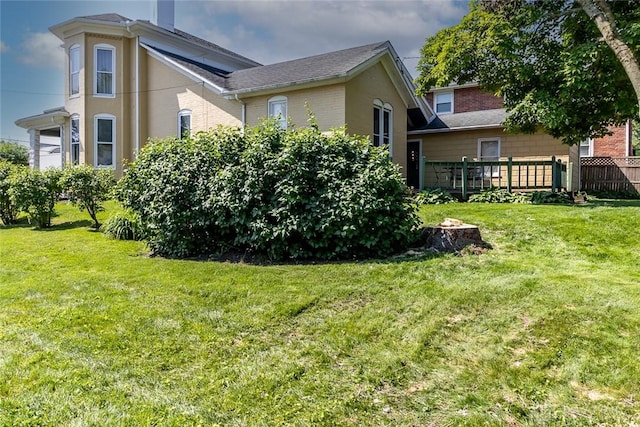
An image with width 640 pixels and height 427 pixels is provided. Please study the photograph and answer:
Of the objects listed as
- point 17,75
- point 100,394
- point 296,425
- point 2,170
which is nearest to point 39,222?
point 2,170

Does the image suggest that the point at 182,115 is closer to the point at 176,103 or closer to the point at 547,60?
the point at 176,103

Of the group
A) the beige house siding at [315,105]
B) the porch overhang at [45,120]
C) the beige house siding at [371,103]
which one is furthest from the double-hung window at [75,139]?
the beige house siding at [371,103]

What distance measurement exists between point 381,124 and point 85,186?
938 centimetres

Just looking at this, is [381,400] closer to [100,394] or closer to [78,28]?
[100,394]

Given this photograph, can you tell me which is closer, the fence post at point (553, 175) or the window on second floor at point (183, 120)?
the fence post at point (553, 175)

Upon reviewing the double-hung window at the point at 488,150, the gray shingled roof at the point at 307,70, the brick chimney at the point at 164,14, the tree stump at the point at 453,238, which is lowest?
the tree stump at the point at 453,238

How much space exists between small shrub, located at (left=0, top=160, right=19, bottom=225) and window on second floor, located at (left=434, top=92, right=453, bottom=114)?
18.4 m

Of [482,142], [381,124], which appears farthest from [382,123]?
[482,142]

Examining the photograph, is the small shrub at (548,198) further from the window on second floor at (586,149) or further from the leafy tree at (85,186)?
the window on second floor at (586,149)

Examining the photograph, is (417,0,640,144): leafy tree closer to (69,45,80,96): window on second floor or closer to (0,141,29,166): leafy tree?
(69,45,80,96): window on second floor

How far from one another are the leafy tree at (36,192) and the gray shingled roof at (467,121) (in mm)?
13471

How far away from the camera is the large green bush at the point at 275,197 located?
6438 millimetres

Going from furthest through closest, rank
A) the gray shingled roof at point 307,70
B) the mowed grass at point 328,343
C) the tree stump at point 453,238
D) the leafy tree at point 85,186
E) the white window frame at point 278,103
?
the white window frame at point 278,103 < the gray shingled roof at point 307,70 < the leafy tree at point 85,186 < the tree stump at point 453,238 < the mowed grass at point 328,343

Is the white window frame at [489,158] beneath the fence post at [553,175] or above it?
above
